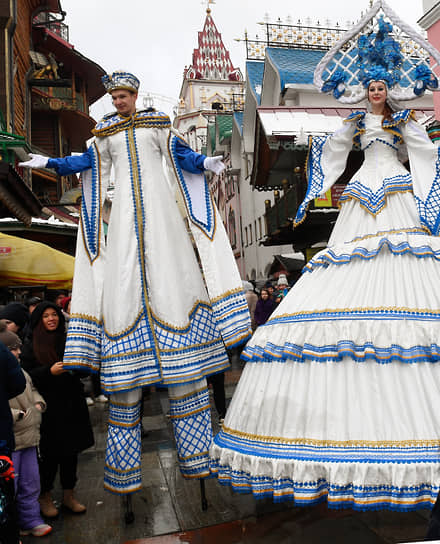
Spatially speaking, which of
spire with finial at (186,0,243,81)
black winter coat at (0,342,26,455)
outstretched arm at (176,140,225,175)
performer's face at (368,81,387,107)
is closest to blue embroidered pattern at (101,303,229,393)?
black winter coat at (0,342,26,455)

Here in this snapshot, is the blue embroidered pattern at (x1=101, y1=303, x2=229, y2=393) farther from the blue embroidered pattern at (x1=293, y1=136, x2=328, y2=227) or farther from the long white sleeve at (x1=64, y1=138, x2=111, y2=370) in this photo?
the blue embroidered pattern at (x1=293, y1=136, x2=328, y2=227)

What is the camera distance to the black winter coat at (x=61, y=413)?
3291mm

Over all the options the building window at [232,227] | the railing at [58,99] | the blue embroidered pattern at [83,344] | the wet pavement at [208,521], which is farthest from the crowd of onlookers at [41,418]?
the building window at [232,227]

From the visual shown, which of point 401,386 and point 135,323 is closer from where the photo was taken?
point 401,386

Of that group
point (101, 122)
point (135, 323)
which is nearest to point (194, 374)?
point (135, 323)

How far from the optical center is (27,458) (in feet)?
10.1

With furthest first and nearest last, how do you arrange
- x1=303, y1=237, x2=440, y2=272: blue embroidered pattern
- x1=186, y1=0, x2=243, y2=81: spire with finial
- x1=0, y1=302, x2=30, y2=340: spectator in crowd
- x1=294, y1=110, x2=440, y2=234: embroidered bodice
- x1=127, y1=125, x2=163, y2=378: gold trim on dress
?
x1=186, y1=0, x2=243, y2=81: spire with finial
x1=0, y1=302, x2=30, y2=340: spectator in crowd
x1=294, y1=110, x2=440, y2=234: embroidered bodice
x1=127, y1=125, x2=163, y2=378: gold trim on dress
x1=303, y1=237, x2=440, y2=272: blue embroidered pattern

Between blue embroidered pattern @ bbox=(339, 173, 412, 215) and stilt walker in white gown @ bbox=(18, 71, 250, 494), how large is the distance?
0.91 metres

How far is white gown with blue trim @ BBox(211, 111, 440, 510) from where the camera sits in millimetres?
2045

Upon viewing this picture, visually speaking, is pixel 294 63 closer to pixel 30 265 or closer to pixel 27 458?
pixel 30 265

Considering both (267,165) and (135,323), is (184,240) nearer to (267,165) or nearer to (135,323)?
(135,323)

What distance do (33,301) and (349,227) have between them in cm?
588

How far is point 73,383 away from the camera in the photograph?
11.3 feet

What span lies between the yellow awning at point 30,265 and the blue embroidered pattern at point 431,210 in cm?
673
